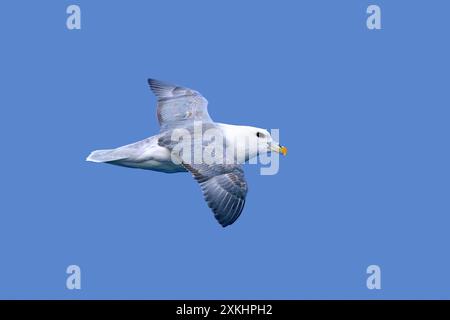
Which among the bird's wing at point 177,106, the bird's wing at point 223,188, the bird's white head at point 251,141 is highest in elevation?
the bird's wing at point 177,106

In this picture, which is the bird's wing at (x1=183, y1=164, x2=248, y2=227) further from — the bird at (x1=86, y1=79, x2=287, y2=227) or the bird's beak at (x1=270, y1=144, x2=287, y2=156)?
the bird's beak at (x1=270, y1=144, x2=287, y2=156)

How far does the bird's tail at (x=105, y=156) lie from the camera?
9.48 metres

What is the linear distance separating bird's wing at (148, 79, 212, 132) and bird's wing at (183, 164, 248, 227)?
3.74 ft

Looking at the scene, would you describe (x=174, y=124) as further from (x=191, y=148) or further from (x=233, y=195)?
(x=233, y=195)

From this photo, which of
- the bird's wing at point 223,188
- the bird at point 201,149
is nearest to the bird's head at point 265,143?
the bird at point 201,149

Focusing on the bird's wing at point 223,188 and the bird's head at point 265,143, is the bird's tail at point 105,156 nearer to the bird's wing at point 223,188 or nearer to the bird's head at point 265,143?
the bird's wing at point 223,188

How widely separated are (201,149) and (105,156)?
1096mm

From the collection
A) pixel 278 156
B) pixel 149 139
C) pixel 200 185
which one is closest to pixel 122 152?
pixel 149 139

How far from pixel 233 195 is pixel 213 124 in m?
1.29

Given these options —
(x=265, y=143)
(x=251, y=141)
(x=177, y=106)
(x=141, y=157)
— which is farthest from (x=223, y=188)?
(x=177, y=106)

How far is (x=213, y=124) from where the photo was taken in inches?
393

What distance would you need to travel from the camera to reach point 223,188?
8992 millimetres

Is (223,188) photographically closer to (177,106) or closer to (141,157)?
(141,157)

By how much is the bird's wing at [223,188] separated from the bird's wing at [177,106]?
3.74ft
